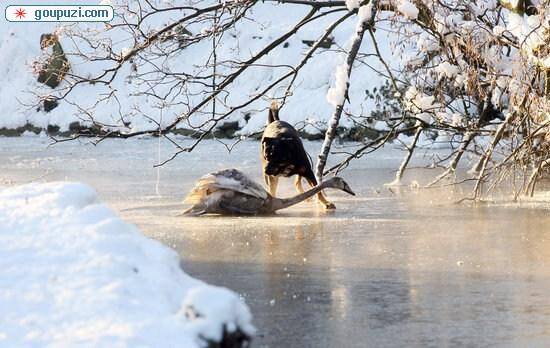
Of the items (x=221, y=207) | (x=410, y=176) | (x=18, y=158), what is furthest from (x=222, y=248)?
(x=18, y=158)

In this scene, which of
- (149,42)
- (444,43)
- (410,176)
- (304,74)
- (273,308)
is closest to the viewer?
(273,308)

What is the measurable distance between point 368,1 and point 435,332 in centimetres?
783

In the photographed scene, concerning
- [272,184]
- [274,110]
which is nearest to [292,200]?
[272,184]

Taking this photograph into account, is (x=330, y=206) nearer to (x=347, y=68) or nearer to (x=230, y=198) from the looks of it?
(x=230, y=198)

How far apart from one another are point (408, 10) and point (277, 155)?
2.04m

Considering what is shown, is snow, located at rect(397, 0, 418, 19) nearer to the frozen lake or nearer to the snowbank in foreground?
the frozen lake

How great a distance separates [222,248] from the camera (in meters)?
8.84

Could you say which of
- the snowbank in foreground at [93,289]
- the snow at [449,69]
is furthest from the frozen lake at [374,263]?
the snow at [449,69]

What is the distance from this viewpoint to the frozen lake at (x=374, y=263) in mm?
5836

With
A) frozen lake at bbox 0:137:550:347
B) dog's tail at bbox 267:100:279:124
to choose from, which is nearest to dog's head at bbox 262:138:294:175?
frozen lake at bbox 0:137:550:347

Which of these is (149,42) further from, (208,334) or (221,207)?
(208,334)

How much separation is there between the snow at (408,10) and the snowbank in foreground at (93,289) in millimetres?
6295

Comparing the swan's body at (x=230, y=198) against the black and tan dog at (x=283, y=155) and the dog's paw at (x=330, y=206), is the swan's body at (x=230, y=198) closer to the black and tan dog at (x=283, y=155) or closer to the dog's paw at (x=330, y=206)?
the dog's paw at (x=330, y=206)

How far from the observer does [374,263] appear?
8.00m
